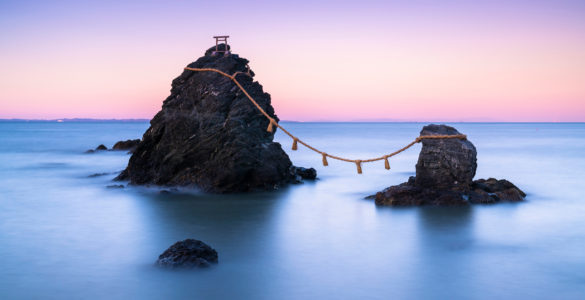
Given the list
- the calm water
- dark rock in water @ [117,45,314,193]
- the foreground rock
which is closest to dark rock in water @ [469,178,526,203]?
the foreground rock

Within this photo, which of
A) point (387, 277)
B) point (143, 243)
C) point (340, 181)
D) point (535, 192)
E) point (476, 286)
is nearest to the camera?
point (476, 286)

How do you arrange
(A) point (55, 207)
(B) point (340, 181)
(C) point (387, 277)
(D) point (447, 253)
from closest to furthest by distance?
1. (C) point (387, 277)
2. (D) point (447, 253)
3. (A) point (55, 207)
4. (B) point (340, 181)

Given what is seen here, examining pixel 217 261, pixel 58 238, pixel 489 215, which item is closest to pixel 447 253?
pixel 489 215

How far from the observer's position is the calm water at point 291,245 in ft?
19.7

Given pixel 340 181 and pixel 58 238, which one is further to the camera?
pixel 340 181

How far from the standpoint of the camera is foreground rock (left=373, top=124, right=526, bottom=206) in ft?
33.8

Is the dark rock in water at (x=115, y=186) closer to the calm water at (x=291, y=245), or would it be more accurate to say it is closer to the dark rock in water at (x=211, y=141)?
the calm water at (x=291, y=245)

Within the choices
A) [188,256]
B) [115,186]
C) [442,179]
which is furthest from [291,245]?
[115,186]

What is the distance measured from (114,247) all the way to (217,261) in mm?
2033

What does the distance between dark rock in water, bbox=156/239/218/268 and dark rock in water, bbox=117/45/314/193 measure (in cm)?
496

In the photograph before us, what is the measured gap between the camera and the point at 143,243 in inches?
316

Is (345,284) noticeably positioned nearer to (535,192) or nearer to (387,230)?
(387,230)

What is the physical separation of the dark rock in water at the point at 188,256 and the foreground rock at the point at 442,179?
491 centimetres

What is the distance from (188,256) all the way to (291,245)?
2.05m
